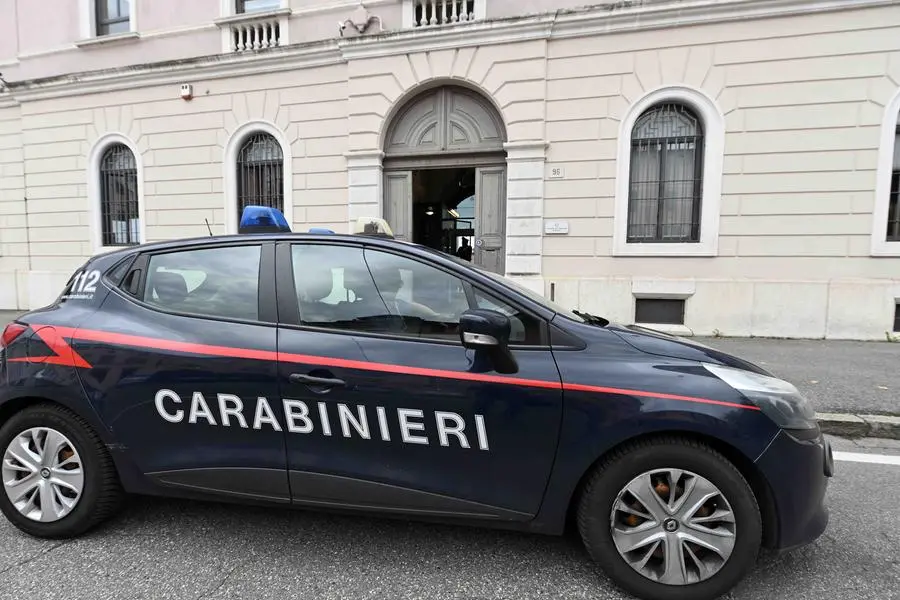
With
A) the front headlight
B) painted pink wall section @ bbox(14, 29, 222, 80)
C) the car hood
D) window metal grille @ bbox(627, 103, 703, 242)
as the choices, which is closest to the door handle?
the car hood

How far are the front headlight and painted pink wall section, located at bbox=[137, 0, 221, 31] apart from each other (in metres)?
11.4

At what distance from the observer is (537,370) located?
198 cm

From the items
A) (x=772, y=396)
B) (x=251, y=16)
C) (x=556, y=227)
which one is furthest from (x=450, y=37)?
(x=772, y=396)

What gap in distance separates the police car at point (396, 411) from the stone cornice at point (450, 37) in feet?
23.5

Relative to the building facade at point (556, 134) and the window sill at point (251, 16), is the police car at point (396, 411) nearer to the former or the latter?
the building facade at point (556, 134)

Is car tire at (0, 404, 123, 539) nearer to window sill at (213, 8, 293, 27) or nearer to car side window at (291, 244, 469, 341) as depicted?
car side window at (291, 244, 469, 341)

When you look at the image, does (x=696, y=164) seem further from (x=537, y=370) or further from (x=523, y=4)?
(x=537, y=370)

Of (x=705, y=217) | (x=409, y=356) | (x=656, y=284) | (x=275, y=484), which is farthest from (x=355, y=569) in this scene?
(x=705, y=217)

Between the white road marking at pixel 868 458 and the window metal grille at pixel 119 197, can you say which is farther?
the window metal grille at pixel 119 197

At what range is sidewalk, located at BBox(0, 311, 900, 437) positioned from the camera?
12.8ft

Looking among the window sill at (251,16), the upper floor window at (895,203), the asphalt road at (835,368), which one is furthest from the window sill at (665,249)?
the window sill at (251,16)

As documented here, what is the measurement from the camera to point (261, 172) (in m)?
9.51

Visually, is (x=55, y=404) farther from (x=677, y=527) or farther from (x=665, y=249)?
(x=665, y=249)

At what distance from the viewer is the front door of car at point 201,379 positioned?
2.13m
